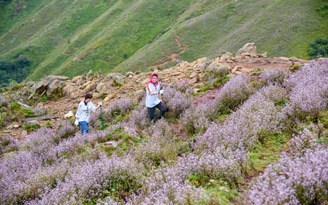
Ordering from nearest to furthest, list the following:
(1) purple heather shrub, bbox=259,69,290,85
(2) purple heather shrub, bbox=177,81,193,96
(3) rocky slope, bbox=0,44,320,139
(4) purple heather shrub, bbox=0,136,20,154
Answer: (1) purple heather shrub, bbox=259,69,290,85
(4) purple heather shrub, bbox=0,136,20,154
(2) purple heather shrub, bbox=177,81,193,96
(3) rocky slope, bbox=0,44,320,139

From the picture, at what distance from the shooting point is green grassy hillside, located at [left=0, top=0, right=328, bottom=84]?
5994 centimetres

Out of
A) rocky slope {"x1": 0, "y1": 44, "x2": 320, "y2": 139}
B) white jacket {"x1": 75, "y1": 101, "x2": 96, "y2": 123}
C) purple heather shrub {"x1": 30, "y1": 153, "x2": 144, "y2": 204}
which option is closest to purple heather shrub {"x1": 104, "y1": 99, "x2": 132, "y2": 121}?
rocky slope {"x1": 0, "y1": 44, "x2": 320, "y2": 139}

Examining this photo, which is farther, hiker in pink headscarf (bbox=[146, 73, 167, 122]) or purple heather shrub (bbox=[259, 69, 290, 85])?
hiker in pink headscarf (bbox=[146, 73, 167, 122])

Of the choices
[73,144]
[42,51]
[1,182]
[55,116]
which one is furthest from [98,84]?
[42,51]

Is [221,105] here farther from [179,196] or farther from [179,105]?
[179,196]

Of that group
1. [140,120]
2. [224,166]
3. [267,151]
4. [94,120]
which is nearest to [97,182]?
[224,166]

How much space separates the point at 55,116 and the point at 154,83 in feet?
21.2

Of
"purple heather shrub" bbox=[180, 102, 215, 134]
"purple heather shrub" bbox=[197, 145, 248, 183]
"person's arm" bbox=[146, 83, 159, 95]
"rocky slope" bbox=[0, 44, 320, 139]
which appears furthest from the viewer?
"rocky slope" bbox=[0, 44, 320, 139]

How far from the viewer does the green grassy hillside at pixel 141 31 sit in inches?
2360

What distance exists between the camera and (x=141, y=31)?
3819 inches

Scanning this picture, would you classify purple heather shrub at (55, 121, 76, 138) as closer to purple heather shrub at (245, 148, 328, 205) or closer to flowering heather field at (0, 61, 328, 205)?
flowering heather field at (0, 61, 328, 205)

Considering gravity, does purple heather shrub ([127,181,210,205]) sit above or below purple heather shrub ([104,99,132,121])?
above

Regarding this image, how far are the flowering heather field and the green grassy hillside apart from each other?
50090mm

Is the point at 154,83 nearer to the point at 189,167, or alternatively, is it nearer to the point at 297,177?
the point at 189,167
